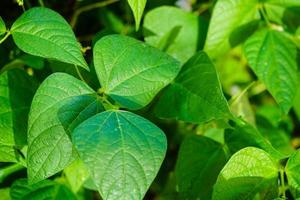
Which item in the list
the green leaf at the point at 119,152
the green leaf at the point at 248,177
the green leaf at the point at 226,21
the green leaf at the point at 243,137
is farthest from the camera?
the green leaf at the point at 226,21

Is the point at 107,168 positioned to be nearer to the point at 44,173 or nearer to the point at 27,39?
the point at 44,173

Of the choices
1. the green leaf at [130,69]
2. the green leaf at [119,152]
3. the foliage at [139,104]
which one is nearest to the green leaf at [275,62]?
the foliage at [139,104]

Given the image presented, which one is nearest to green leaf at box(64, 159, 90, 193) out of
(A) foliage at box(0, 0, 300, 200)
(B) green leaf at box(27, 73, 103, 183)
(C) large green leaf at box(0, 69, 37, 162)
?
(A) foliage at box(0, 0, 300, 200)

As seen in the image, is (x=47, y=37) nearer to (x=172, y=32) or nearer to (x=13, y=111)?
(x=13, y=111)

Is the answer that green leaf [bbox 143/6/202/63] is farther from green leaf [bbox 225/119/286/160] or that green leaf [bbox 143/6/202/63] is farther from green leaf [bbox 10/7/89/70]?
green leaf [bbox 10/7/89/70]

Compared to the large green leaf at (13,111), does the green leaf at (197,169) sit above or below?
below

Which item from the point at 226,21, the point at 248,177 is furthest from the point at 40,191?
the point at 226,21

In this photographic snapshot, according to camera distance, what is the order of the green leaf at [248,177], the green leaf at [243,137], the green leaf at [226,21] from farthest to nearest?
the green leaf at [226,21] < the green leaf at [243,137] < the green leaf at [248,177]

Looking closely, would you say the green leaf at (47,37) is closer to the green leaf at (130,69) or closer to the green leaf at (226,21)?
the green leaf at (130,69)
